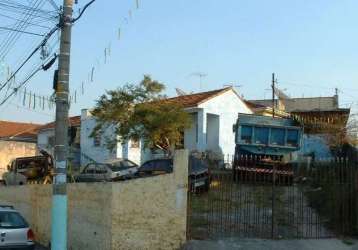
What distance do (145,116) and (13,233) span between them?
694 inches

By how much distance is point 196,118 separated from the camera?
40125 mm

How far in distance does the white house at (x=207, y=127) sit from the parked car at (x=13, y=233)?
21.2m

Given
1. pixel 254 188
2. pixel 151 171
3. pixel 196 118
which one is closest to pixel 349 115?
pixel 196 118

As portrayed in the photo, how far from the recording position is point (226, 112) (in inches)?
1658

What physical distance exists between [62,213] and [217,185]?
4.90 meters

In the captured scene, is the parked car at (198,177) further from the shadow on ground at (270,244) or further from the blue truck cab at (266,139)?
the blue truck cab at (266,139)

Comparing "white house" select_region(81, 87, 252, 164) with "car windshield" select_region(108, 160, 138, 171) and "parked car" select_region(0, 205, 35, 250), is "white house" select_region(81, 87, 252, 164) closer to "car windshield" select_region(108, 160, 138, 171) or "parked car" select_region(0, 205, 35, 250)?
"car windshield" select_region(108, 160, 138, 171)

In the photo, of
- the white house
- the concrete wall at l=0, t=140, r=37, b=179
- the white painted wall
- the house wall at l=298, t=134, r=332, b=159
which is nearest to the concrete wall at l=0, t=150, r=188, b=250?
the white house

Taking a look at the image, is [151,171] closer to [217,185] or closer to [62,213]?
[217,185]

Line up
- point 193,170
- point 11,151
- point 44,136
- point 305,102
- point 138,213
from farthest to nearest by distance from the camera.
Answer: point 305,102 < point 44,136 < point 11,151 < point 193,170 < point 138,213

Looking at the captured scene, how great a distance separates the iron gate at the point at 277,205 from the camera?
16828mm

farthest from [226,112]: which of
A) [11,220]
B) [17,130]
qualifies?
[17,130]

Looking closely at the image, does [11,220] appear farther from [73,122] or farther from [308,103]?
[308,103]

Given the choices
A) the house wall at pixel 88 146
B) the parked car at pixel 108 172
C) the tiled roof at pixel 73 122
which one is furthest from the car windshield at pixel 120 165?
the tiled roof at pixel 73 122
